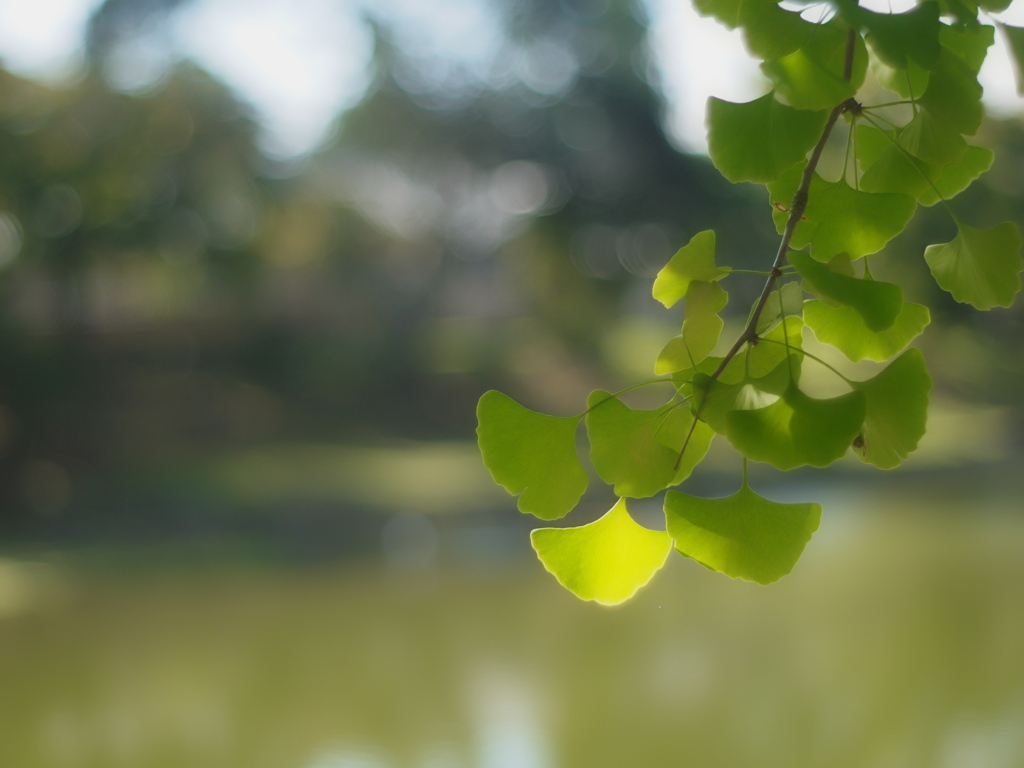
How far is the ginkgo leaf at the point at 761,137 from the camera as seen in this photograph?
0.14 meters

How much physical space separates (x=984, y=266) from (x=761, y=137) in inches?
2.1

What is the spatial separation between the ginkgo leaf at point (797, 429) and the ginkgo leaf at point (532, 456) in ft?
0.13

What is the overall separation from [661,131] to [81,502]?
83.0 inches

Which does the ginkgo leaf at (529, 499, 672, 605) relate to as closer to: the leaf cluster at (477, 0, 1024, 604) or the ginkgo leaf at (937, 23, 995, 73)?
the leaf cluster at (477, 0, 1024, 604)

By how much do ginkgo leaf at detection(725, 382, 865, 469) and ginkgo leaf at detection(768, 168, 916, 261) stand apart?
0.04 metres

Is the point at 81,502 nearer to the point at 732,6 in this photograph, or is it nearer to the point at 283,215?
the point at 283,215

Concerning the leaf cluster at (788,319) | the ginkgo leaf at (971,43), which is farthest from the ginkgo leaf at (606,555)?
the ginkgo leaf at (971,43)

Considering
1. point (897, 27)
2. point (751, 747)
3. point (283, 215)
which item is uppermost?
point (283, 215)

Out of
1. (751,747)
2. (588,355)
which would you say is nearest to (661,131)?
(588,355)

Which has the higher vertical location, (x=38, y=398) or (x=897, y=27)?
(x=38, y=398)

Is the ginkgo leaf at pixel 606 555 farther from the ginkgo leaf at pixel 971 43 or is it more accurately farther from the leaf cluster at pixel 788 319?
the ginkgo leaf at pixel 971 43

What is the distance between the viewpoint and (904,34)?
0.42ft

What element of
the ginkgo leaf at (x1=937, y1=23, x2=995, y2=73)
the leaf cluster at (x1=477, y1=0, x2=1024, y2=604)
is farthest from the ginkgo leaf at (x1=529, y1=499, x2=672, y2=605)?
the ginkgo leaf at (x1=937, y1=23, x2=995, y2=73)

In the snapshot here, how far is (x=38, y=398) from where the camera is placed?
2328 mm
